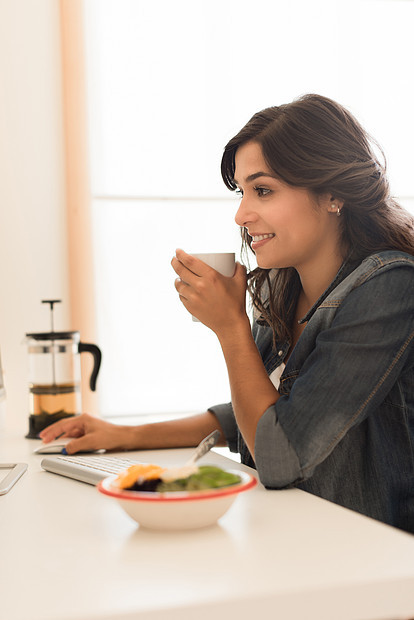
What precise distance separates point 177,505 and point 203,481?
0.04m

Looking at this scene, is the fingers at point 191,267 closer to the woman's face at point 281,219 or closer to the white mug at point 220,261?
the white mug at point 220,261

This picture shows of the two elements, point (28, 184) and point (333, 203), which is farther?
point (28, 184)

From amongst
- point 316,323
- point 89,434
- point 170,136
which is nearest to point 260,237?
point 316,323

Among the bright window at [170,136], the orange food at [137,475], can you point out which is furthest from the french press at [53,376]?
the orange food at [137,475]

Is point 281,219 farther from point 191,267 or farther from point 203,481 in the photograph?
point 203,481

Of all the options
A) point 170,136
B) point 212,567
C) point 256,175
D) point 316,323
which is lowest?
point 212,567

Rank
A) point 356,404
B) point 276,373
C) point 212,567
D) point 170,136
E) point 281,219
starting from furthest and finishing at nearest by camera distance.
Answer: point 170,136, point 276,373, point 281,219, point 356,404, point 212,567

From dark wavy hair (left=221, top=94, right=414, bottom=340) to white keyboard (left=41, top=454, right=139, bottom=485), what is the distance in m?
0.56

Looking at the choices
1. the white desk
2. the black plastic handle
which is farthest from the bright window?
the white desk

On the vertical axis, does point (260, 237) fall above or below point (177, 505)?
above

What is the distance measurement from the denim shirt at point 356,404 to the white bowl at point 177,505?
0.25m

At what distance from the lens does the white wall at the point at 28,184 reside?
211 cm

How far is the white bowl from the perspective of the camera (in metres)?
0.72

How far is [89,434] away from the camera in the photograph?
4.45ft
